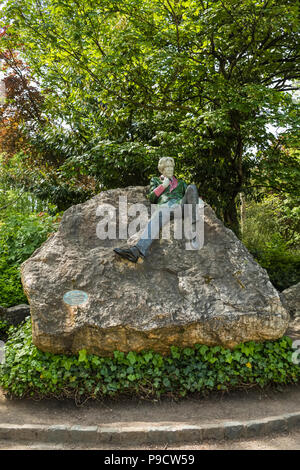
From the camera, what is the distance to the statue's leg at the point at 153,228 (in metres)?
5.08

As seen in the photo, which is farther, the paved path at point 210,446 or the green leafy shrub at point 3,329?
the green leafy shrub at point 3,329

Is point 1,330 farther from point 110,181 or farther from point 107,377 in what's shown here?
point 110,181

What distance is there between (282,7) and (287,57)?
233 centimetres

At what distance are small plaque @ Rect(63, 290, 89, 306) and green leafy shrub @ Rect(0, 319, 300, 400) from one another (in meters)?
0.63

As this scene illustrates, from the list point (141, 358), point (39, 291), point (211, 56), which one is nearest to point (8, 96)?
point (211, 56)

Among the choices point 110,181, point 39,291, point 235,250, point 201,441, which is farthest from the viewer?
point 110,181

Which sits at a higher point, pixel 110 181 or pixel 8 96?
pixel 8 96

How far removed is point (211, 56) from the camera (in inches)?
337

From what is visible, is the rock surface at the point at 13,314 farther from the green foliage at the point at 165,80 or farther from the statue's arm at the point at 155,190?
the green foliage at the point at 165,80

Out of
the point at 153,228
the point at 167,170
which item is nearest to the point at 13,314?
the point at 153,228

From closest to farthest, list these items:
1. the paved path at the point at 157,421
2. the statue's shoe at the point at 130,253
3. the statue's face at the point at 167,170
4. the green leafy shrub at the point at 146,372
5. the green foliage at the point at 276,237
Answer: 1. the paved path at the point at 157,421
2. the green leafy shrub at the point at 146,372
3. the statue's shoe at the point at 130,253
4. the statue's face at the point at 167,170
5. the green foliage at the point at 276,237

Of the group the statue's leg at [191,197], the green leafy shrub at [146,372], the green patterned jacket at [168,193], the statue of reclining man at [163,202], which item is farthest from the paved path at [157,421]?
the green patterned jacket at [168,193]

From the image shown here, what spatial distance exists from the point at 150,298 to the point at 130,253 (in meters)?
0.71

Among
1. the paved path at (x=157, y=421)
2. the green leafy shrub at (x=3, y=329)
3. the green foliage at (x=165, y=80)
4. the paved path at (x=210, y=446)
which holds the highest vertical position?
the green foliage at (x=165, y=80)
